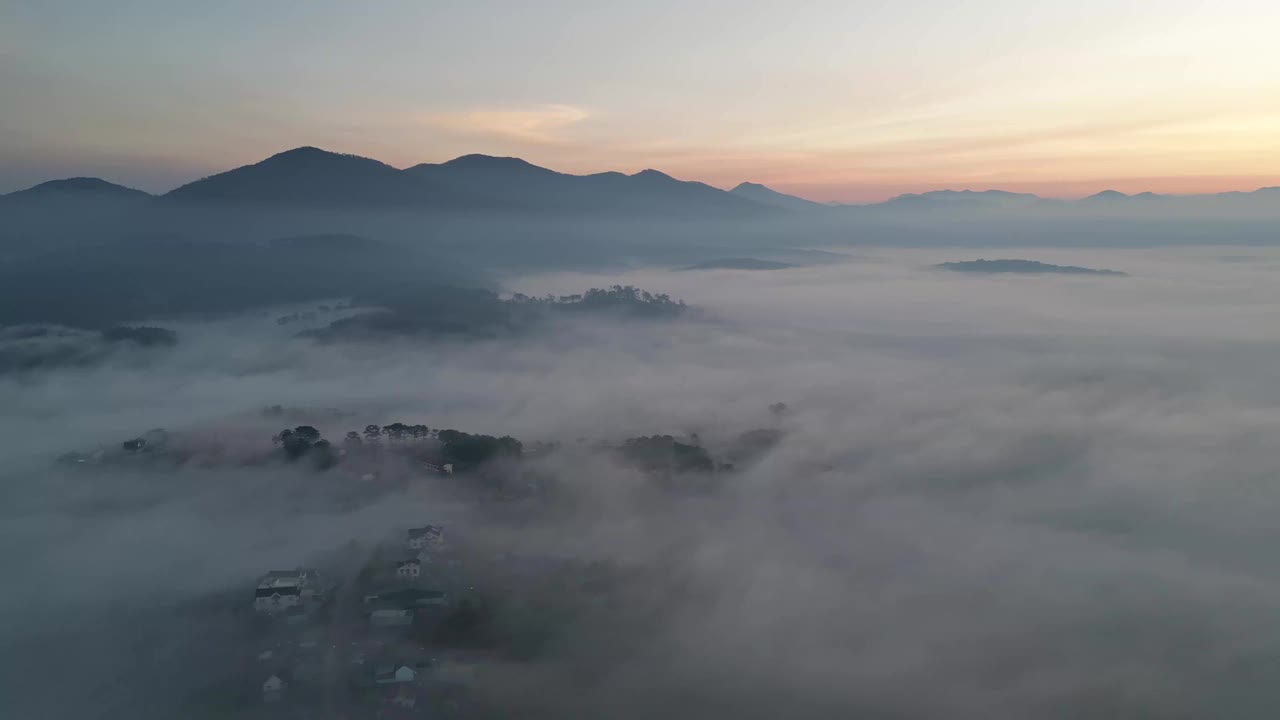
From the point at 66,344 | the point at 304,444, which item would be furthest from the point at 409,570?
the point at 66,344

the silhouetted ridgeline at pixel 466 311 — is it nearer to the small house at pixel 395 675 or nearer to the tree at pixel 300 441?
the tree at pixel 300 441

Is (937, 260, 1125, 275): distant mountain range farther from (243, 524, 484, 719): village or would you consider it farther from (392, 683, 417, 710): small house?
(392, 683, 417, 710): small house

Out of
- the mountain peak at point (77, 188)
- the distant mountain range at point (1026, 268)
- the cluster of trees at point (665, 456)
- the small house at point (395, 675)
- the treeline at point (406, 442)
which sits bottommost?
the small house at point (395, 675)

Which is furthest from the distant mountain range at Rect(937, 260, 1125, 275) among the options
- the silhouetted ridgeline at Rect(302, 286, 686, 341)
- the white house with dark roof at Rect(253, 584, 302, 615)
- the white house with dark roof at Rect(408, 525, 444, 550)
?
the white house with dark roof at Rect(253, 584, 302, 615)

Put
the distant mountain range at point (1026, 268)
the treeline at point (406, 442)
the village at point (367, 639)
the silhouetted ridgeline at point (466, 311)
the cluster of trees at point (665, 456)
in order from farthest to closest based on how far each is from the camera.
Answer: the distant mountain range at point (1026, 268), the silhouetted ridgeline at point (466, 311), the treeline at point (406, 442), the cluster of trees at point (665, 456), the village at point (367, 639)

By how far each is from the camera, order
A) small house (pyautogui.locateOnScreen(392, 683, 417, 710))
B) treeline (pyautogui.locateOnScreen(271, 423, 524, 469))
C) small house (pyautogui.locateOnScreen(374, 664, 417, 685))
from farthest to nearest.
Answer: treeline (pyautogui.locateOnScreen(271, 423, 524, 469)) → small house (pyautogui.locateOnScreen(374, 664, 417, 685)) → small house (pyautogui.locateOnScreen(392, 683, 417, 710))

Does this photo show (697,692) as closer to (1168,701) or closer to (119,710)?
(1168,701)

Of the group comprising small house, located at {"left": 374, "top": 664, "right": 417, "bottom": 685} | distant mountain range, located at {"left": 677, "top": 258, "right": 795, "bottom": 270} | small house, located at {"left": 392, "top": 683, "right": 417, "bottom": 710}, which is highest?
distant mountain range, located at {"left": 677, "top": 258, "right": 795, "bottom": 270}

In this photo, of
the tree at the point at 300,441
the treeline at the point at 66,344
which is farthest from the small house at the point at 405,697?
the treeline at the point at 66,344

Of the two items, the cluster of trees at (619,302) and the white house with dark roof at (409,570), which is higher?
the cluster of trees at (619,302)

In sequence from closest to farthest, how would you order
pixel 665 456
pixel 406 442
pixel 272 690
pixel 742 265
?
pixel 272 690, pixel 665 456, pixel 406 442, pixel 742 265

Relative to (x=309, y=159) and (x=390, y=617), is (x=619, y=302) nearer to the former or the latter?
(x=390, y=617)

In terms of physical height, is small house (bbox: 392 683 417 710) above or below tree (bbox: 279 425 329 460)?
below
